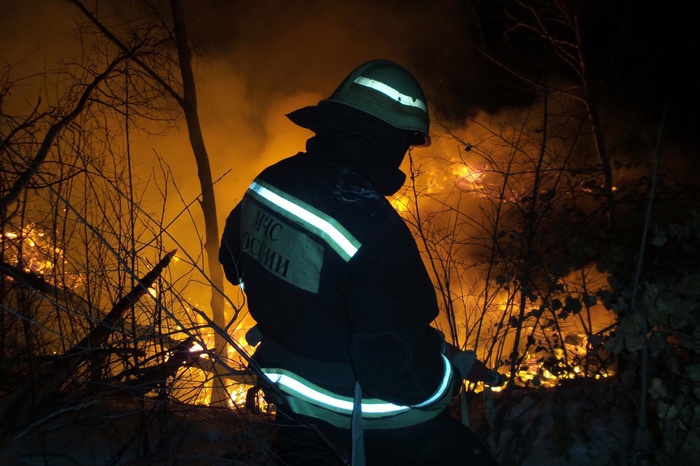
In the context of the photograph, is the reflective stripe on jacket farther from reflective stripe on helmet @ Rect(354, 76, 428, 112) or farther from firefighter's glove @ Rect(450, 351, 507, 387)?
reflective stripe on helmet @ Rect(354, 76, 428, 112)

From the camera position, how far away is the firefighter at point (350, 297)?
67.0 inches

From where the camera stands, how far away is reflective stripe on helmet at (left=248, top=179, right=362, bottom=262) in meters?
1.71

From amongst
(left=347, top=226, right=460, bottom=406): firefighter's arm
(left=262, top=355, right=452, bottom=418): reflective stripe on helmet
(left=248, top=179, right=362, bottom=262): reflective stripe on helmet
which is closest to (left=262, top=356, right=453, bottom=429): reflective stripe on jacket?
(left=262, top=355, right=452, bottom=418): reflective stripe on helmet

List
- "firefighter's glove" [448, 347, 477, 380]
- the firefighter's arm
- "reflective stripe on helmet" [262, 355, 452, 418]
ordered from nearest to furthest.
Result: the firefighter's arm < "reflective stripe on helmet" [262, 355, 452, 418] < "firefighter's glove" [448, 347, 477, 380]

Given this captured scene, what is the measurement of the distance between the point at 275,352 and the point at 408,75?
57.3 inches

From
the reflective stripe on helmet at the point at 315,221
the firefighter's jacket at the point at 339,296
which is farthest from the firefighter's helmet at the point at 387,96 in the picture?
the reflective stripe on helmet at the point at 315,221

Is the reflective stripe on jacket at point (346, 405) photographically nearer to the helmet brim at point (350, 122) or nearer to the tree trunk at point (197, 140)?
the helmet brim at point (350, 122)

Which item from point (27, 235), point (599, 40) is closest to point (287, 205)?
point (27, 235)

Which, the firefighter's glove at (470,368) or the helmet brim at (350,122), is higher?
the helmet brim at (350,122)

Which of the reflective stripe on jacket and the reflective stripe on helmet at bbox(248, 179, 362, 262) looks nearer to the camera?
the reflective stripe on helmet at bbox(248, 179, 362, 262)

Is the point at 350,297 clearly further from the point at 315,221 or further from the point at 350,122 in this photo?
the point at 350,122

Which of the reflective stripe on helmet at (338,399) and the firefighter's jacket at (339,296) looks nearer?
the firefighter's jacket at (339,296)

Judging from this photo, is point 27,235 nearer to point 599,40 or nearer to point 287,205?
point 287,205

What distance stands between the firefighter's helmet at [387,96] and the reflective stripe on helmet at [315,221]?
0.54m
